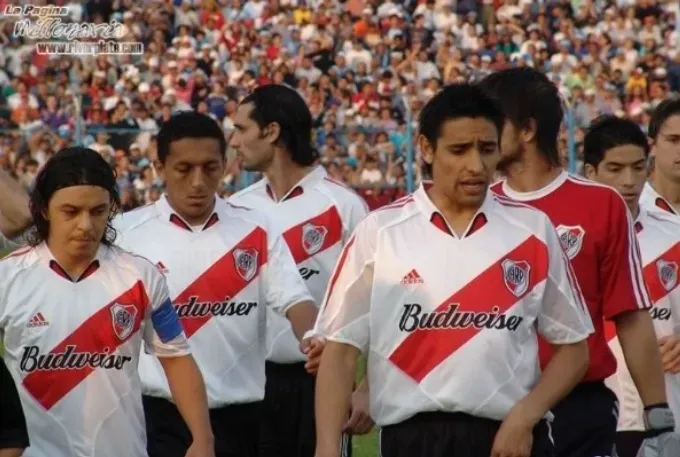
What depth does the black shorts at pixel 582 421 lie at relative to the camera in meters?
6.81

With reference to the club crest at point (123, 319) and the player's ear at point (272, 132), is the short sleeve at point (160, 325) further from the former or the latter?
the player's ear at point (272, 132)

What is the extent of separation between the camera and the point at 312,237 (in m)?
9.44

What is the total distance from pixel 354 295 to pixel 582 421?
148 cm

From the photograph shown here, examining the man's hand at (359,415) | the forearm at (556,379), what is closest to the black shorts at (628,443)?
the man's hand at (359,415)

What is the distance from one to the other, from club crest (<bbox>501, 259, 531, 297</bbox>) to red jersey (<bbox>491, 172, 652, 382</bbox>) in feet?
2.40

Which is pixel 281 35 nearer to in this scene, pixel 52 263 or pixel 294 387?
pixel 294 387

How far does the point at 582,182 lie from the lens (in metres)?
6.72

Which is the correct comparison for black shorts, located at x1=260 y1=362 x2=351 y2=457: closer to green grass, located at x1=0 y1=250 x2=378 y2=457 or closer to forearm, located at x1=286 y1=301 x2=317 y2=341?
forearm, located at x1=286 y1=301 x2=317 y2=341

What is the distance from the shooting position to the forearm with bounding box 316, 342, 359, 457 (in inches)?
221

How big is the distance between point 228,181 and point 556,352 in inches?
679

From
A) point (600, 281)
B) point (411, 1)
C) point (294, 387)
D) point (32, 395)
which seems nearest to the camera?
point (32, 395)

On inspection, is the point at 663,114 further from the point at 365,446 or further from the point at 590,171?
the point at 365,446

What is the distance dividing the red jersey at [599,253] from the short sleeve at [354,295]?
945 mm

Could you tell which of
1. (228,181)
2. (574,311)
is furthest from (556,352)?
(228,181)
